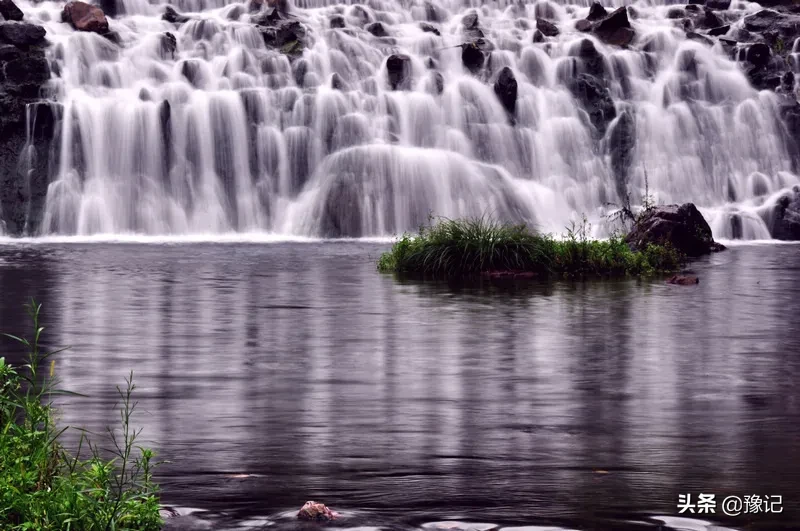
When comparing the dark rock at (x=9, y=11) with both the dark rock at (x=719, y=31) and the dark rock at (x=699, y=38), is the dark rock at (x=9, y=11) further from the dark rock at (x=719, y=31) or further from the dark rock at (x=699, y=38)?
the dark rock at (x=719, y=31)

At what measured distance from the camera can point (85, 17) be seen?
47.0 metres

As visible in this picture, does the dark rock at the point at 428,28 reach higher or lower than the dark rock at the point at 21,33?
higher

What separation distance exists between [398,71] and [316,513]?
4027cm

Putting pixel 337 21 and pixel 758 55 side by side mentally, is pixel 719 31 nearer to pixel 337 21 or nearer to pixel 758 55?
pixel 758 55

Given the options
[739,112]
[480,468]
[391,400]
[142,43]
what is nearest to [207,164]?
[142,43]

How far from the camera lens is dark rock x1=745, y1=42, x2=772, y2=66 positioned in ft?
164

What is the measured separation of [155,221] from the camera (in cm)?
4081

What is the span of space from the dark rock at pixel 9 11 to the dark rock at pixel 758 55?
25.7m

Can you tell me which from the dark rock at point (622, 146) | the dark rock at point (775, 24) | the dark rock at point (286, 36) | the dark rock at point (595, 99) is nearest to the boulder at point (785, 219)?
the dark rock at point (622, 146)

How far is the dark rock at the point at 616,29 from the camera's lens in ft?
166

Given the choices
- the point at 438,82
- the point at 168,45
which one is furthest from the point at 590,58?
the point at 168,45

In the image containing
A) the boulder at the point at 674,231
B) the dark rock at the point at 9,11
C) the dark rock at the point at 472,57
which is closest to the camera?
the boulder at the point at 674,231

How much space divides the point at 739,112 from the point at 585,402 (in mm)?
38917

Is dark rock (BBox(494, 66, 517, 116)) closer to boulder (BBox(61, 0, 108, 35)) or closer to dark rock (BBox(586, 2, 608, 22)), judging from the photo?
dark rock (BBox(586, 2, 608, 22))
